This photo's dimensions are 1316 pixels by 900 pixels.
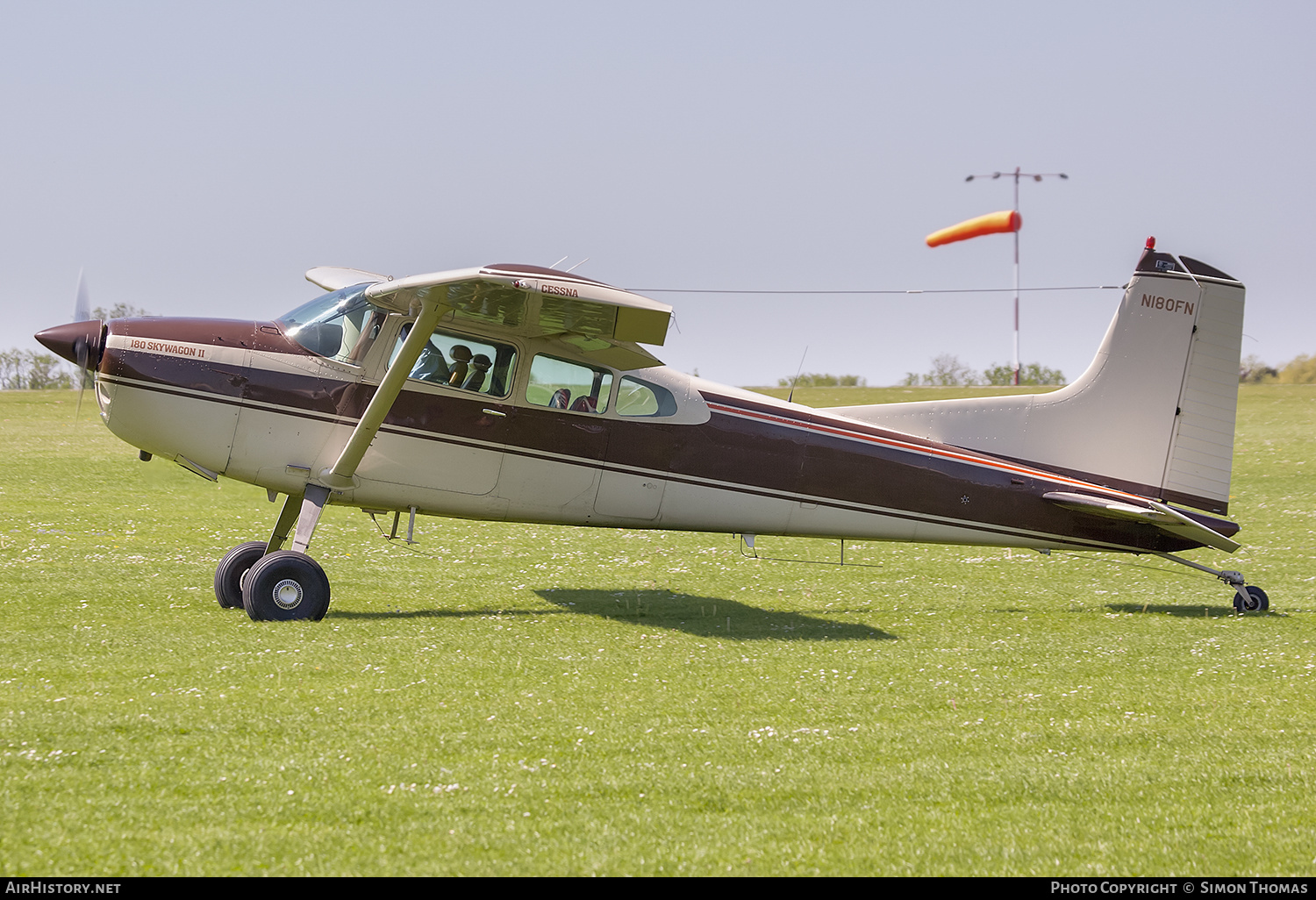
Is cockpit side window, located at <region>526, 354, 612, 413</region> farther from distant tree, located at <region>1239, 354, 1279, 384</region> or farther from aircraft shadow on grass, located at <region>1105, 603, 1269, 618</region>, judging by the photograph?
distant tree, located at <region>1239, 354, 1279, 384</region>

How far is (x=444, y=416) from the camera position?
35.6 feet

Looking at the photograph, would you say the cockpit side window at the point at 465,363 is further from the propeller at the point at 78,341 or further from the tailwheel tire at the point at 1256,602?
the tailwheel tire at the point at 1256,602

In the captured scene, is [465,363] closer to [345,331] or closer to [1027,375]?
[345,331]

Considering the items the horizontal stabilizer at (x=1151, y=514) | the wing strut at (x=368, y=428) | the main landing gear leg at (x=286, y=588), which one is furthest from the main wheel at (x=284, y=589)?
the horizontal stabilizer at (x=1151, y=514)

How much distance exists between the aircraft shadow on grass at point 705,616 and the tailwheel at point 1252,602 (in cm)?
432

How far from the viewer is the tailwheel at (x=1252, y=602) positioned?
1155 centimetres

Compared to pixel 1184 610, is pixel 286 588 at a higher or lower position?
lower

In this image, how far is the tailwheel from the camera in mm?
11555

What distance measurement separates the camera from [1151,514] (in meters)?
11.5

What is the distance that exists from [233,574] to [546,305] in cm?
421

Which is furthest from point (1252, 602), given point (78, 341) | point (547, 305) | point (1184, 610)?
point (78, 341)

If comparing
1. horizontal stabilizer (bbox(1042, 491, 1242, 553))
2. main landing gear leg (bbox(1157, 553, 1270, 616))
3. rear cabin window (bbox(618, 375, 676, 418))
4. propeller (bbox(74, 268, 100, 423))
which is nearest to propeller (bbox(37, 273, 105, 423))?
propeller (bbox(74, 268, 100, 423))

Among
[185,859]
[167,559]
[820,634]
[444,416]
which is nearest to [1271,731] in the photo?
[820,634]
